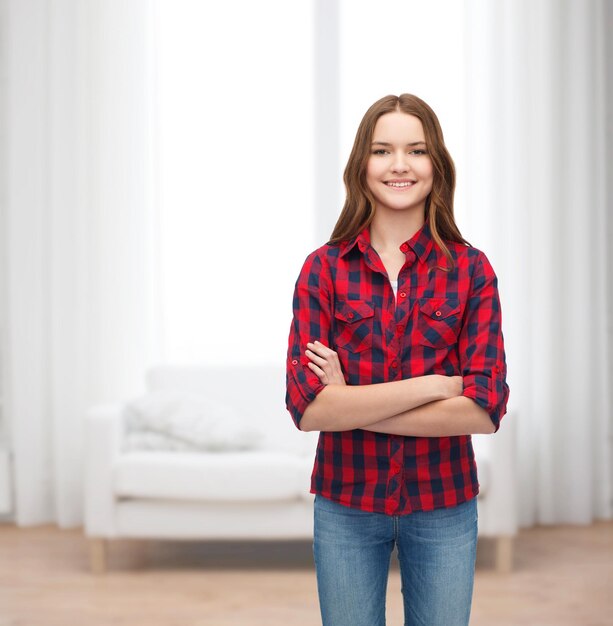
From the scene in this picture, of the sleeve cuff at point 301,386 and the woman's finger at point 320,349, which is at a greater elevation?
the woman's finger at point 320,349

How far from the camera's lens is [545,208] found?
3955mm

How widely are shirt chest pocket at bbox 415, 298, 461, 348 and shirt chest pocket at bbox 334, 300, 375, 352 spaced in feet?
0.24

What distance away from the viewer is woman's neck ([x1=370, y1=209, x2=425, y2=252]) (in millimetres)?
1438

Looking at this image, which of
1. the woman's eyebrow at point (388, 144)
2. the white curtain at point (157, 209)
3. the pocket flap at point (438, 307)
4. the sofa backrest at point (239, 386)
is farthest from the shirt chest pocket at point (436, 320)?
the white curtain at point (157, 209)

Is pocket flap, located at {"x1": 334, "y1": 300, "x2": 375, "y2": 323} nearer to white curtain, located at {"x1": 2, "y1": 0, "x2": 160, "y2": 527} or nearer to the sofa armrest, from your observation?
the sofa armrest

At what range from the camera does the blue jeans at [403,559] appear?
1338mm

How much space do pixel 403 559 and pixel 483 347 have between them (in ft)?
1.14

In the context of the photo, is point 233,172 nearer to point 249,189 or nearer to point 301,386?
point 249,189

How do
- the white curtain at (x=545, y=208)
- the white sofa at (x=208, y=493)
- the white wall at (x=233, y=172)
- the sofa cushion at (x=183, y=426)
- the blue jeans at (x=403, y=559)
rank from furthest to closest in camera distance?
the white wall at (x=233, y=172) < the white curtain at (x=545, y=208) < the sofa cushion at (x=183, y=426) < the white sofa at (x=208, y=493) < the blue jeans at (x=403, y=559)

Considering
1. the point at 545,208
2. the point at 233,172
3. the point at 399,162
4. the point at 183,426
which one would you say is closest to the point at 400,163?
the point at 399,162

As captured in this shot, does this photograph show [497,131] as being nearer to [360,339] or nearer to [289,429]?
[289,429]

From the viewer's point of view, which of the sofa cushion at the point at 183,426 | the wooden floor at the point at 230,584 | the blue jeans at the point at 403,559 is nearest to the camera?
the blue jeans at the point at 403,559

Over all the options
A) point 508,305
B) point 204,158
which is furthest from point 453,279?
point 204,158

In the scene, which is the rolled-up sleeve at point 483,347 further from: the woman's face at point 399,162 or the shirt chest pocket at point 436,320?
the woman's face at point 399,162
